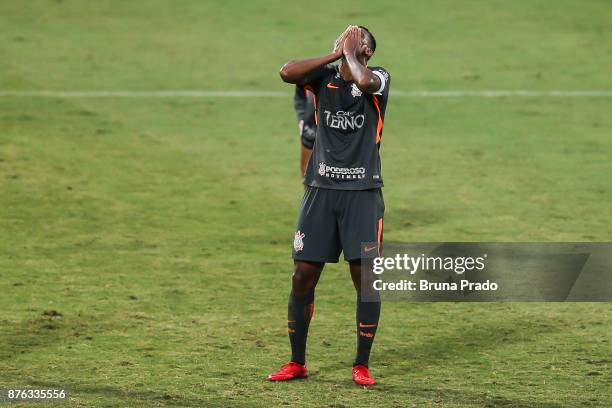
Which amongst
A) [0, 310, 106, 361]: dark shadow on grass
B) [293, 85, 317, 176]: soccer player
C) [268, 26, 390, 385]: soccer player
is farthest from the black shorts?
[293, 85, 317, 176]: soccer player

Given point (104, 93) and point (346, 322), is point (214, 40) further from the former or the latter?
point (346, 322)

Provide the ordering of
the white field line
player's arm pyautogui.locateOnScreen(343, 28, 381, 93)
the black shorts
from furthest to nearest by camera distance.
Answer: the white field line, the black shorts, player's arm pyautogui.locateOnScreen(343, 28, 381, 93)

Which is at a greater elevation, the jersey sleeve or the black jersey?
the jersey sleeve

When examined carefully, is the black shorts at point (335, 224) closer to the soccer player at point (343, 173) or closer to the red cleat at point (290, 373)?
the soccer player at point (343, 173)

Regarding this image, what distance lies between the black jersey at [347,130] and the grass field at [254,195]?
1.45 meters

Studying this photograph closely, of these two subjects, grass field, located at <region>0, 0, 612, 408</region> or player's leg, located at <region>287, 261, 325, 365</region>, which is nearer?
player's leg, located at <region>287, 261, 325, 365</region>

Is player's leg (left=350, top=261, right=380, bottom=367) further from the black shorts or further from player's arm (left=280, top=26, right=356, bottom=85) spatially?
player's arm (left=280, top=26, right=356, bottom=85)

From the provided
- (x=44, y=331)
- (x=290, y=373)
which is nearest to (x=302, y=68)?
(x=290, y=373)

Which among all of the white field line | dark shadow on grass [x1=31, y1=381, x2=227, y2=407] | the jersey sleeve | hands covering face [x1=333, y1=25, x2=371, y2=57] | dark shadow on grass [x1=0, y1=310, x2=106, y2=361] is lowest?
dark shadow on grass [x1=0, y1=310, x2=106, y2=361]

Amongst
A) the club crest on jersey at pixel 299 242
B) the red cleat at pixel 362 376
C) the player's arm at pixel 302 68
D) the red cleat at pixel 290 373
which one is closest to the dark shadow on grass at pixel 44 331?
the red cleat at pixel 290 373

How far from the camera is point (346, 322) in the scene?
36.2 feet

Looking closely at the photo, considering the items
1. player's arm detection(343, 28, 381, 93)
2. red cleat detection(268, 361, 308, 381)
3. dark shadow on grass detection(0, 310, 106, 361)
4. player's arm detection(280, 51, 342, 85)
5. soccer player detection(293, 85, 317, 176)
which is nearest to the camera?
player's arm detection(343, 28, 381, 93)

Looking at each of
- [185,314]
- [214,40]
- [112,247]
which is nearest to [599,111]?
[214,40]

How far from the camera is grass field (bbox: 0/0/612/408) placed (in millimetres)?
9578
